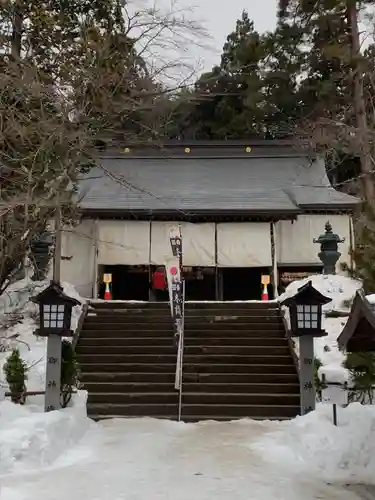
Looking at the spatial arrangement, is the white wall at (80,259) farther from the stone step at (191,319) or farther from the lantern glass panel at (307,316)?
the lantern glass panel at (307,316)

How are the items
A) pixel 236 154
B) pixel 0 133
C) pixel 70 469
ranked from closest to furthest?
pixel 70 469 → pixel 0 133 → pixel 236 154

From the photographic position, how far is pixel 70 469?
19.9 feet

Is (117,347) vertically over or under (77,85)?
under

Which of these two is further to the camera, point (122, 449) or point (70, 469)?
point (122, 449)

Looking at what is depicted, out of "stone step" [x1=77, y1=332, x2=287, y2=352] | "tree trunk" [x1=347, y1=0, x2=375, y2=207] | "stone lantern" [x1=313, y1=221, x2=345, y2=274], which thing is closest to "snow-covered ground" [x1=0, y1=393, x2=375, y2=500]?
"stone step" [x1=77, y1=332, x2=287, y2=352]

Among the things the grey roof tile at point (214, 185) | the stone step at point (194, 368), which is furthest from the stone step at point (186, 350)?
the grey roof tile at point (214, 185)

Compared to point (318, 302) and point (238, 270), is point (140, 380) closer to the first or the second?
point (318, 302)

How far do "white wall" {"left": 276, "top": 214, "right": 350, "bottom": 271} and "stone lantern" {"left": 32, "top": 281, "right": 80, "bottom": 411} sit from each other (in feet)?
33.0

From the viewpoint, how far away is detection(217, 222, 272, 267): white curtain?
16.5 metres

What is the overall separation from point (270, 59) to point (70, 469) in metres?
25.4

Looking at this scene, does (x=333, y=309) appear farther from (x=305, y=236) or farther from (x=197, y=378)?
(x=305, y=236)

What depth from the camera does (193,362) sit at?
1091 centimetres

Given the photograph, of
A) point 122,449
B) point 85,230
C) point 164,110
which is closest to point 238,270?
point 85,230

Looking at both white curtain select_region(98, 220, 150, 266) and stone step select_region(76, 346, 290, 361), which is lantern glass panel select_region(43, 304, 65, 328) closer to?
stone step select_region(76, 346, 290, 361)
